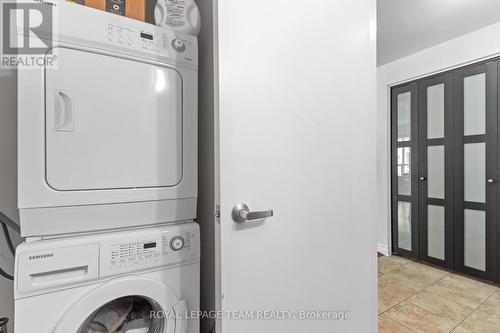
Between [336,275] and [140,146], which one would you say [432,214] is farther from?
[140,146]

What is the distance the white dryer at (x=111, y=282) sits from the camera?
0.83 m

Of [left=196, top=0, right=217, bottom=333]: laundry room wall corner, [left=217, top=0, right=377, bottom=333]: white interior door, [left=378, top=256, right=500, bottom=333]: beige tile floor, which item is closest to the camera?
[left=217, top=0, right=377, bottom=333]: white interior door

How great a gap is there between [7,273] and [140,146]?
855 millimetres

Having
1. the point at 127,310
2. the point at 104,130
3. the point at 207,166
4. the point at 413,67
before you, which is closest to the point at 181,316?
the point at 127,310

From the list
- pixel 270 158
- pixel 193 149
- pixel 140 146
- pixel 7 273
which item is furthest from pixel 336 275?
pixel 7 273

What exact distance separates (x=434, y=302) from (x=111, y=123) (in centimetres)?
266

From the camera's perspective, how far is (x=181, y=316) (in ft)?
3.42

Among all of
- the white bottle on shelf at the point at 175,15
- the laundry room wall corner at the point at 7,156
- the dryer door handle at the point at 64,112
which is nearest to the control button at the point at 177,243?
→ the dryer door handle at the point at 64,112

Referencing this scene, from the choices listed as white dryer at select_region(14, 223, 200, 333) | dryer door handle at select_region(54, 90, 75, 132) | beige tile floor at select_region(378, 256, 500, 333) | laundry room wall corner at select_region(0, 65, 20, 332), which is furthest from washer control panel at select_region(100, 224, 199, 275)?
beige tile floor at select_region(378, 256, 500, 333)

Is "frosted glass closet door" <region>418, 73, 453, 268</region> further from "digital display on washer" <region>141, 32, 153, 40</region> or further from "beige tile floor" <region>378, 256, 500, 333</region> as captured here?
"digital display on washer" <region>141, 32, 153, 40</region>

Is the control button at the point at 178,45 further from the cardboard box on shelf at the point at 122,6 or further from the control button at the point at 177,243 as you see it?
the control button at the point at 177,243

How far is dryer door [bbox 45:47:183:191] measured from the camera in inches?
34.5

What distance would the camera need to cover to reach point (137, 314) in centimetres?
109

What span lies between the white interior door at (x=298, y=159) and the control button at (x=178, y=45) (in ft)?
0.89
